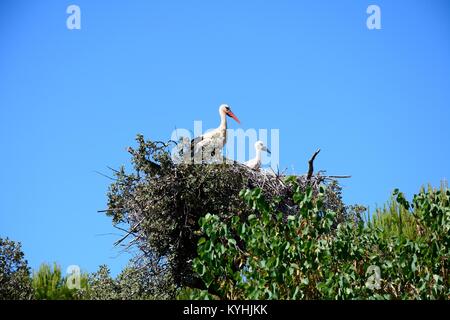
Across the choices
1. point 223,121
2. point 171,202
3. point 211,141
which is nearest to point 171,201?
point 171,202

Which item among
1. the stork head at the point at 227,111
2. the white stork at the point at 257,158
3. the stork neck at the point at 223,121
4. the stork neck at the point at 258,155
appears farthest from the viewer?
the stork head at the point at 227,111

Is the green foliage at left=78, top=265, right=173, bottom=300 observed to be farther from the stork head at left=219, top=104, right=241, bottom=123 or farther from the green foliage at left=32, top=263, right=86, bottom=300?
the stork head at left=219, top=104, right=241, bottom=123

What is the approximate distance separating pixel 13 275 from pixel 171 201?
3.26 meters

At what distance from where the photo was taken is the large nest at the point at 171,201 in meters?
15.4

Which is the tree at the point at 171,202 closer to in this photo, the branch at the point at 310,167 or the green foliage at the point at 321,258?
the branch at the point at 310,167

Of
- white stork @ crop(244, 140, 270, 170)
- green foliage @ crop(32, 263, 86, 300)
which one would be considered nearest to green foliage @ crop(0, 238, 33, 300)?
green foliage @ crop(32, 263, 86, 300)

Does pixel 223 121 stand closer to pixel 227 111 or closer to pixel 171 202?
pixel 227 111

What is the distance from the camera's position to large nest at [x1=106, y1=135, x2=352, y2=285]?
1538cm

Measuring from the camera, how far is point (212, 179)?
612 inches

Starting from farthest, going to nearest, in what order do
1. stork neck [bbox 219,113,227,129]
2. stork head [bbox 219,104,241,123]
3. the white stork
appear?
stork head [bbox 219,104,241,123] < stork neck [bbox 219,113,227,129] < the white stork

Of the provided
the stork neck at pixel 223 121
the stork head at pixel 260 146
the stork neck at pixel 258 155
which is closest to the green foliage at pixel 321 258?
the stork neck at pixel 258 155

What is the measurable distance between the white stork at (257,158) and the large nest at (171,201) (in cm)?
116

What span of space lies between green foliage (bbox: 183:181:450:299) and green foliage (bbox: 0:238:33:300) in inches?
203
